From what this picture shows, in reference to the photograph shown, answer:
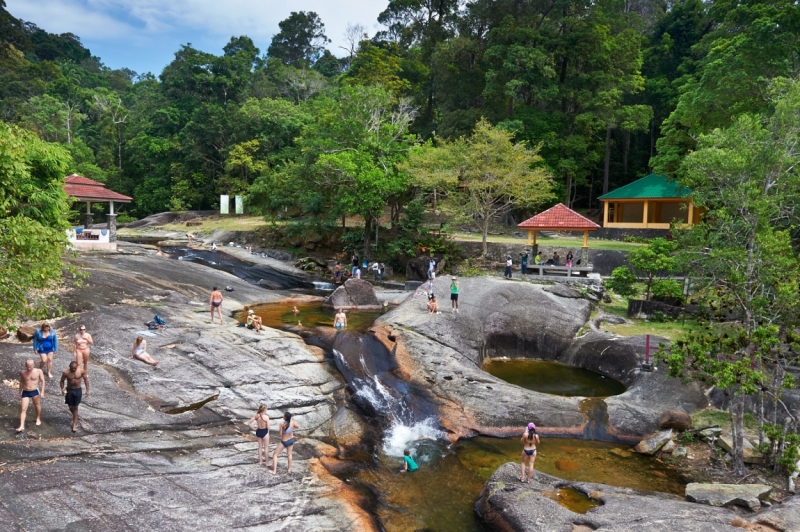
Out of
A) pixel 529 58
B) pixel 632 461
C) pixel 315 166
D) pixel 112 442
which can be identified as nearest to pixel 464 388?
pixel 632 461

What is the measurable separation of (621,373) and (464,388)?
641 centimetres

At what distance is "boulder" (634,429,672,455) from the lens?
44.7 feet

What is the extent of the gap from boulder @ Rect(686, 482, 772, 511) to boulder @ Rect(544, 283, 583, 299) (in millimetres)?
12680

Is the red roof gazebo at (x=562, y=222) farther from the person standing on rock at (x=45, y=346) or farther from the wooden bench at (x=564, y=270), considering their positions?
the person standing on rock at (x=45, y=346)

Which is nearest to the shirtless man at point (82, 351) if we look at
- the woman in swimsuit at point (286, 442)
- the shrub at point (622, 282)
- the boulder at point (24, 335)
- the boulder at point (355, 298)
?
the boulder at point (24, 335)

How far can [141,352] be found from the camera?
14.6 metres

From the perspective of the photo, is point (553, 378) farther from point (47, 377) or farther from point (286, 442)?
point (47, 377)

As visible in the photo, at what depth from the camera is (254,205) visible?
163 feet

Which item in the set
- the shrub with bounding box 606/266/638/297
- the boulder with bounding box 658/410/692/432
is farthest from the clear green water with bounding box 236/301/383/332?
the shrub with bounding box 606/266/638/297

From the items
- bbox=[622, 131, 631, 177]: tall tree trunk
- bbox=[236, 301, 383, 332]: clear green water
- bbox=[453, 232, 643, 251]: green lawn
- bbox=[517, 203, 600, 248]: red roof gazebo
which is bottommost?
bbox=[236, 301, 383, 332]: clear green water

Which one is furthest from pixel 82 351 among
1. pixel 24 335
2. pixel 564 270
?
pixel 564 270

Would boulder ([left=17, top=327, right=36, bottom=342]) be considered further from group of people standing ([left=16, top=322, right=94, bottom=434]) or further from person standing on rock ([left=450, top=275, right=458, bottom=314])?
person standing on rock ([left=450, top=275, right=458, bottom=314])

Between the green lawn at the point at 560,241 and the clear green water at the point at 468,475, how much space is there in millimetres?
22203

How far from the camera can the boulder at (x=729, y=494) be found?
1015 centimetres
